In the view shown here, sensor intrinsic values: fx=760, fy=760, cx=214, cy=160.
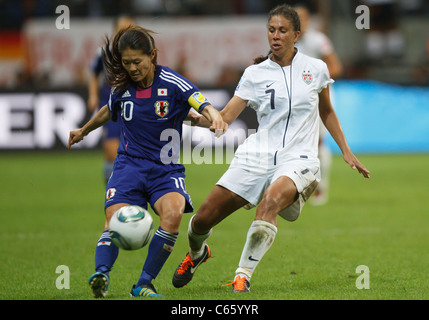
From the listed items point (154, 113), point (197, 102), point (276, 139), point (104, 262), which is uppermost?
point (197, 102)

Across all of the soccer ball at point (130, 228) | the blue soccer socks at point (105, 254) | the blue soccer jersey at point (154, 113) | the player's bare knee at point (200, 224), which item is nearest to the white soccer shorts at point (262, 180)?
the player's bare knee at point (200, 224)

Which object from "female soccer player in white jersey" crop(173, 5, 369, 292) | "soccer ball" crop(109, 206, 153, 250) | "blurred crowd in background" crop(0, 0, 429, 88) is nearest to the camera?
"soccer ball" crop(109, 206, 153, 250)

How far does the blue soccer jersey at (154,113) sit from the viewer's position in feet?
18.5

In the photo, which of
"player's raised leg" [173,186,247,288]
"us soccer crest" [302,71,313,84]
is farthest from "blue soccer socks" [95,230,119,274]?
"us soccer crest" [302,71,313,84]

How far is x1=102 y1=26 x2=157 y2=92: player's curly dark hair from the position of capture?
5.43 meters

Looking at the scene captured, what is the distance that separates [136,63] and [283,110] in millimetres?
1201

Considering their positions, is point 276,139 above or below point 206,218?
above

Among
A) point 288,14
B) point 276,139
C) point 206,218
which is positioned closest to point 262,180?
point 276,139

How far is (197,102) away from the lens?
5527 mm

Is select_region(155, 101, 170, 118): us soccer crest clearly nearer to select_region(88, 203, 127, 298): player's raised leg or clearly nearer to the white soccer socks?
select_region(88, 203, 127, 298): player's raised leg

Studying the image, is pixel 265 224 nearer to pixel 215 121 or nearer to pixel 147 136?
pixel 215 121

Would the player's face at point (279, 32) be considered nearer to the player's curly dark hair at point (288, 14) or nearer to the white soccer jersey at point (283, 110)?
the player's curly dark hair at point (288, 14)

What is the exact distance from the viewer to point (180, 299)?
5203 millimetres

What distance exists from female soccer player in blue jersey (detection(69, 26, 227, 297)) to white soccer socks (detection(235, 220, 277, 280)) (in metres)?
0.53
